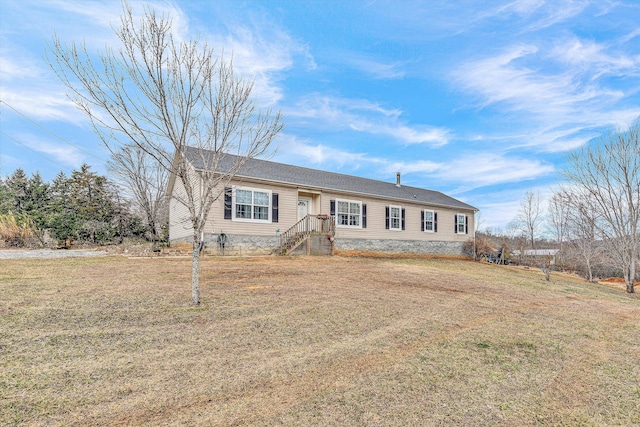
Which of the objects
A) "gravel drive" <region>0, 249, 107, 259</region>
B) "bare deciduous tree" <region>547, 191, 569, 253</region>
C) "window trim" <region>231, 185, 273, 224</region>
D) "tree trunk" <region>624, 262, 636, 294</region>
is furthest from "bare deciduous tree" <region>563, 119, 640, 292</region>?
"gravel drive" <region>0, 249, 107, 259</region>

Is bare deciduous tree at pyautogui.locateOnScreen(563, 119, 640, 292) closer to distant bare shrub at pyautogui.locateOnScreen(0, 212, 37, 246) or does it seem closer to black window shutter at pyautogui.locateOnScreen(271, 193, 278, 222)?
black window shutter at pyautogui.locateOnScreen(271, 193, 278, 222)

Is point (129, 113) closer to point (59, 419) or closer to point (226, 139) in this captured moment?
point (226, 139)

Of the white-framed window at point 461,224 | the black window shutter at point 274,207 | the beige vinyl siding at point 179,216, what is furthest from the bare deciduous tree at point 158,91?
the white-framed window at point 461,224

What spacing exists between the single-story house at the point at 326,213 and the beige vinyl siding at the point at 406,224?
0.06m

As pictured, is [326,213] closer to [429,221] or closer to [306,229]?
[306,229]

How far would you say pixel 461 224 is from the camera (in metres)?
24.7

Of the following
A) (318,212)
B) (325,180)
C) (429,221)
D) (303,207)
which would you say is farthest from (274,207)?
(429,221)

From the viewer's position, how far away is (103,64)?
568cm

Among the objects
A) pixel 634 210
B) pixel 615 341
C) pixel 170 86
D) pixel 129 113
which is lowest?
pixel 615 341

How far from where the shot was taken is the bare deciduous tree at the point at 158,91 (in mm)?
5535

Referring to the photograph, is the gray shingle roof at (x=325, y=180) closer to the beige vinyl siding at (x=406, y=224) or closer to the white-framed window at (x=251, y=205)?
the beige vinyl siding at (x=406, y=224)

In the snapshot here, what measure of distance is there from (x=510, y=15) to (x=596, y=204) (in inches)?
416

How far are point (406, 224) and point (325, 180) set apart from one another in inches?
248

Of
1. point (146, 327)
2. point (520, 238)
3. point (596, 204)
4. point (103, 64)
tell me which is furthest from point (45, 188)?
point (520, 238)
